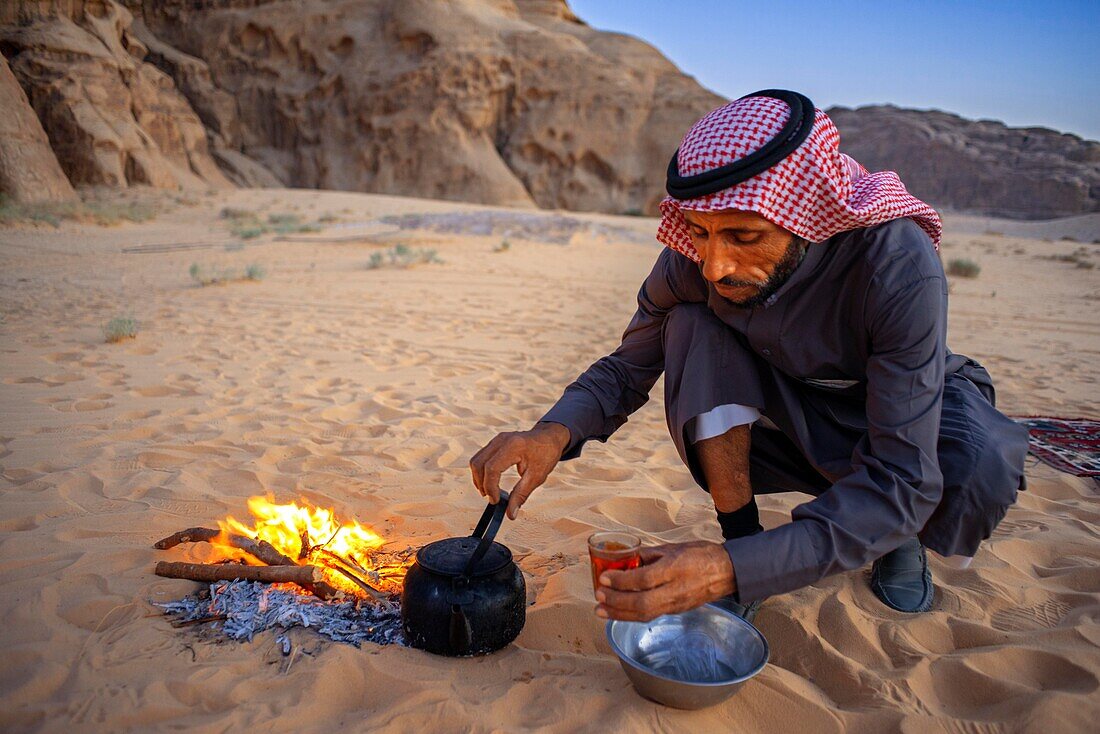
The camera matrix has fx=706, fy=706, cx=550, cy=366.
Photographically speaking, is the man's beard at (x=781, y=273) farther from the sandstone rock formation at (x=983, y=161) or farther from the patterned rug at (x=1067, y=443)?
the sandstone rock formation at (x=983, y=161)

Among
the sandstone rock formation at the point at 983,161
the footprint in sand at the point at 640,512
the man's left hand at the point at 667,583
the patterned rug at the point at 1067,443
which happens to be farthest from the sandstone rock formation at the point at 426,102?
the man's left hand at the point at 667,583

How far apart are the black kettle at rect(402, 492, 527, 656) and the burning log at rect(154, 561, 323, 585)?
36cm

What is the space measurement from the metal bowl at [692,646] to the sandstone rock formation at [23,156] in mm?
18435

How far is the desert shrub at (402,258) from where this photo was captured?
9.98 meters

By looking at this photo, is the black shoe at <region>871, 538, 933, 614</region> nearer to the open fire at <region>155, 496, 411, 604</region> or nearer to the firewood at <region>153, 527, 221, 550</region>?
the open fire at <region>155, 496, 411, 604</region>

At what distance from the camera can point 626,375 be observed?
223cm

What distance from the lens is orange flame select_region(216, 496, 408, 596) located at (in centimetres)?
218

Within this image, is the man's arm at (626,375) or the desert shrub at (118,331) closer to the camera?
the man's arm at (626,375)

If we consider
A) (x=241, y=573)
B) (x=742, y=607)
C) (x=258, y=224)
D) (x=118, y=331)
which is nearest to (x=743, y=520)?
(x=742, y=607)

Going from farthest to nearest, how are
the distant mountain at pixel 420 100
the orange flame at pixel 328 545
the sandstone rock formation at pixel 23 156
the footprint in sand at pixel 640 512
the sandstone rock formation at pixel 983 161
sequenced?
the sandstone rock formation at pixel 983 161 → the distant mountain at pixel 420 100 → the sandstone rock formation at pixel 23 156 → the footprint in sand at pixel 640 512 → the orange flame at pixel 328 545

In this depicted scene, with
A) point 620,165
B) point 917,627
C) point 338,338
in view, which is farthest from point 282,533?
point 620,165

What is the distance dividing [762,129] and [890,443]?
79cm

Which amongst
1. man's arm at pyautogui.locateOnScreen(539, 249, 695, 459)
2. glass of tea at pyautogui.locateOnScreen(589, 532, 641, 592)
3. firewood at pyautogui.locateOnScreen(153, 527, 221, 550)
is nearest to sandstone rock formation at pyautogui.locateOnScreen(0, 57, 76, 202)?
firewood at pyautogui.locateOnScreen(153, 527, 221, 550)

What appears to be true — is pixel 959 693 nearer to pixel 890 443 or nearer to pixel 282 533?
pixel 890 443
